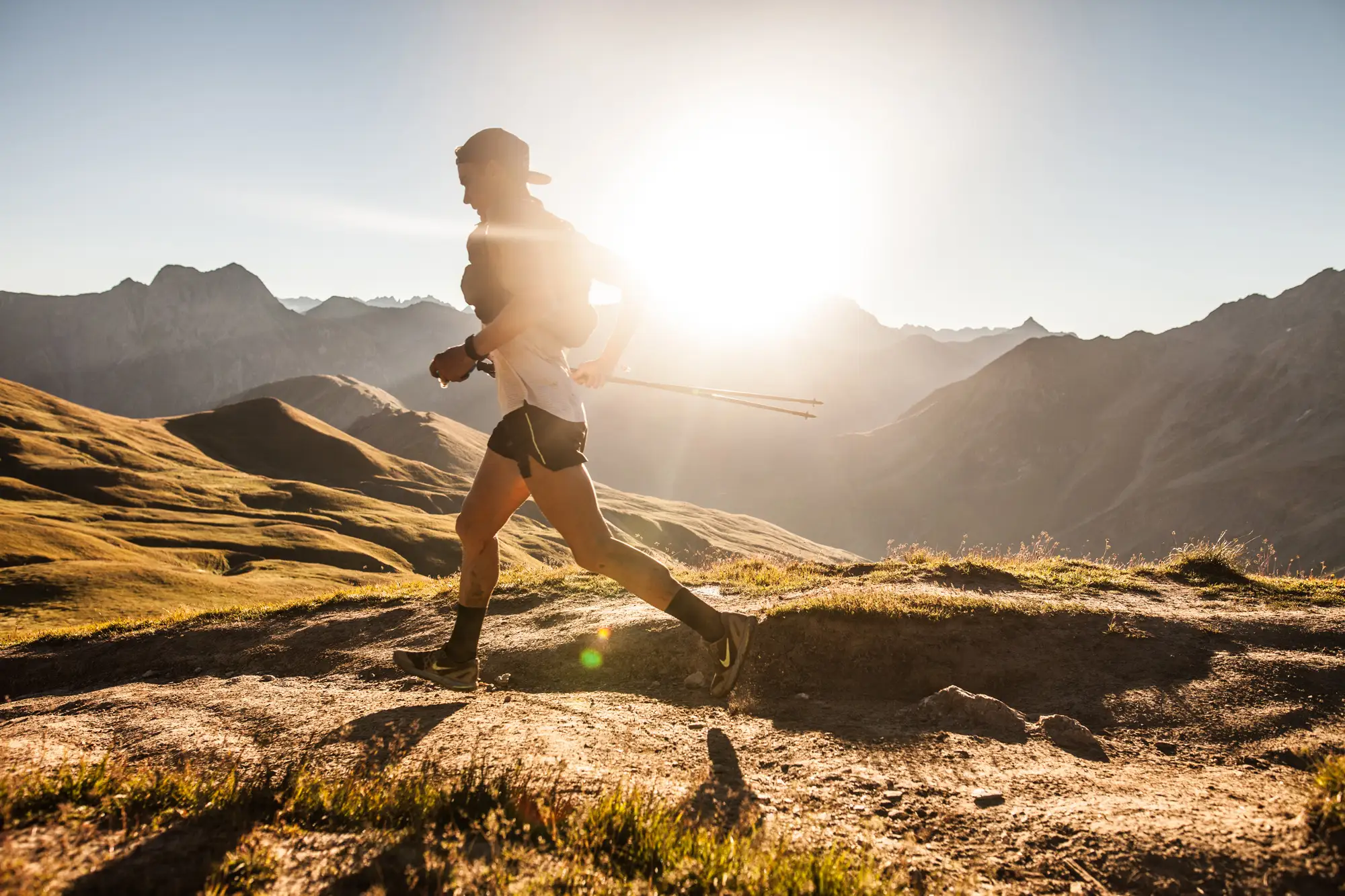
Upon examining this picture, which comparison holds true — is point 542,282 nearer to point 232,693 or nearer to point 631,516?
point 232,693

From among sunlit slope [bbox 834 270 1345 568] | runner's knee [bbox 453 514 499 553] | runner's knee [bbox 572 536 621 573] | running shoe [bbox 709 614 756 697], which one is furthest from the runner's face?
sunlit slope [bbox 834 270 1345 568]

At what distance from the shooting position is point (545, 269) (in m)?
4.49

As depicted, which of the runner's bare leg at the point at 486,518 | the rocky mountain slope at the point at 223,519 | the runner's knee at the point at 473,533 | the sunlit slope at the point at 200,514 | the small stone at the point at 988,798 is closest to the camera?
the small stone at the point at 988,798

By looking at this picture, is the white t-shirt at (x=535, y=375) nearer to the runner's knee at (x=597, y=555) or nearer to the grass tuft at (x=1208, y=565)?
the runner's knee at (x=597, y=555)

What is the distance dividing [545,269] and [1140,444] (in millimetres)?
168730

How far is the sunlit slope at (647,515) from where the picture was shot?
339ft

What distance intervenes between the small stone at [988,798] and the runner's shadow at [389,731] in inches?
118

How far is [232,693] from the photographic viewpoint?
5.78 metres

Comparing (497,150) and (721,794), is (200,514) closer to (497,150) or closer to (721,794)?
(497,150)

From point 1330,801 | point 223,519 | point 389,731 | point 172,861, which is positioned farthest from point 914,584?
point 223,519

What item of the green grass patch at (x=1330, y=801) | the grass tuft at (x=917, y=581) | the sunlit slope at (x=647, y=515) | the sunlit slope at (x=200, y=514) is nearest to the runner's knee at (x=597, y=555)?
the green grass patch at (x=1330, y=801)

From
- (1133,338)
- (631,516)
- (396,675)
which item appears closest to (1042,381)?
(1133,338)

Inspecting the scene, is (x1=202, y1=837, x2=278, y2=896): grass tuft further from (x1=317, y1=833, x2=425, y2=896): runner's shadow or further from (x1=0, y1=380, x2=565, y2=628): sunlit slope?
(x1=0, y1=380, x2=565, y2=628): sunlit slope

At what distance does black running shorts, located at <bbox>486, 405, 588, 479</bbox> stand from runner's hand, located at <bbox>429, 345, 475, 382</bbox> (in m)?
0.41
